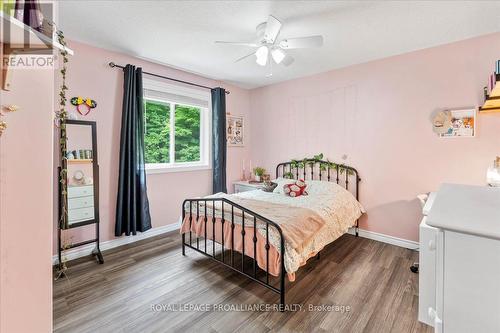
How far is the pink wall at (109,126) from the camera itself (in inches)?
110

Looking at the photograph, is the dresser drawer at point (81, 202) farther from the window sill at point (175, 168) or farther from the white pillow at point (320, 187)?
the white pillow at point (320, 187)

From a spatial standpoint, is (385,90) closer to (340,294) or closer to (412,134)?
(412,134)

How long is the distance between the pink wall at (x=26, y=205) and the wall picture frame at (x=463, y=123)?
143 inches

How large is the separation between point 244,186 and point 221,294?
2324 mm

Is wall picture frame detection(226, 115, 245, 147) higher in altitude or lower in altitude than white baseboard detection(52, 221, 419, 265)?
higher

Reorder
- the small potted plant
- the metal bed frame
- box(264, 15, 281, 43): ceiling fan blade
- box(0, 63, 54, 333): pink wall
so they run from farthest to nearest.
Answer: the small potted plant, the metal bed frame, box(264, 15, 281, 43): ceiling fan blade, box(0, 63, 54, 333): pink wall

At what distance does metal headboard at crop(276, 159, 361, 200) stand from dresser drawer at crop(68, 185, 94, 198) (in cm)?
294

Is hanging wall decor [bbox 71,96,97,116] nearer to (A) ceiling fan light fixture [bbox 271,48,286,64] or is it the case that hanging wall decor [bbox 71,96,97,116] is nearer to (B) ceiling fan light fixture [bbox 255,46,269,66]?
(B) ceiling fan light fixture [bbox 255,46,269,66]

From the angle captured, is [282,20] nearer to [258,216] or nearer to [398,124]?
[258,216]

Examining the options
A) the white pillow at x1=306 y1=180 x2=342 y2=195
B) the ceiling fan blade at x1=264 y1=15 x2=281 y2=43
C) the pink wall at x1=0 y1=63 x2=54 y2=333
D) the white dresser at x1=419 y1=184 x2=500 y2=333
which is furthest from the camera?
the white pillow at x1=306 y1=180 x2=342 y2=195

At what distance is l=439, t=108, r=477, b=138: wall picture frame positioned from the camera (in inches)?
104

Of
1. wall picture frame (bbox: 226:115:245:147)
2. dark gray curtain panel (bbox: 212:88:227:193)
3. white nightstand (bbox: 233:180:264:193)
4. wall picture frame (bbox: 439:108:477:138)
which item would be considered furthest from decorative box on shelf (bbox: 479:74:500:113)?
wall picture frame (bbox: 226:115:245:147)

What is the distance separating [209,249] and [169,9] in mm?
2634

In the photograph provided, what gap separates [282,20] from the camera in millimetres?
2270
